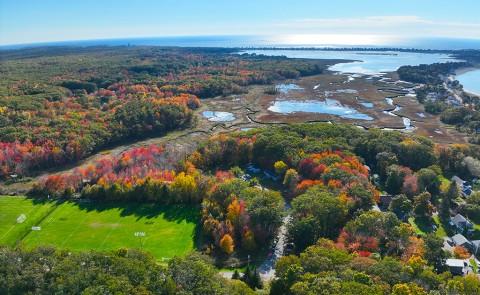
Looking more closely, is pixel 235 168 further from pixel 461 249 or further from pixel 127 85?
pixel 127 85

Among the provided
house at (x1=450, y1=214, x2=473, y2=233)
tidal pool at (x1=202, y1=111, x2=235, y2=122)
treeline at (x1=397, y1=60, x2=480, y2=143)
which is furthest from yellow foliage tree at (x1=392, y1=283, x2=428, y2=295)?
tidal pool at (x1=202, y1=111, x2=235, y2=122)

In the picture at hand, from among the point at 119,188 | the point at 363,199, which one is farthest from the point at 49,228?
the point at 363,199

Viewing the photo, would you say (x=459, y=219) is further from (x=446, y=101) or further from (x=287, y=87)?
(x=287, y=87)

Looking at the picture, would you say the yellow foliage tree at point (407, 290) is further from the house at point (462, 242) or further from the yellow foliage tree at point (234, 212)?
the yellow foliage tree at point (234, 212)

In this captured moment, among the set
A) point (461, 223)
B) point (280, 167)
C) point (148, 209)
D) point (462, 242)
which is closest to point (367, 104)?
point (280, 167)

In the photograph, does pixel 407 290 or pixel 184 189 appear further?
pixel 184 189

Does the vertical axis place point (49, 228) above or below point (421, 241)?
below

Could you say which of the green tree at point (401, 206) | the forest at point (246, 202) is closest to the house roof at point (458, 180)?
the forest at point (246, 202)
